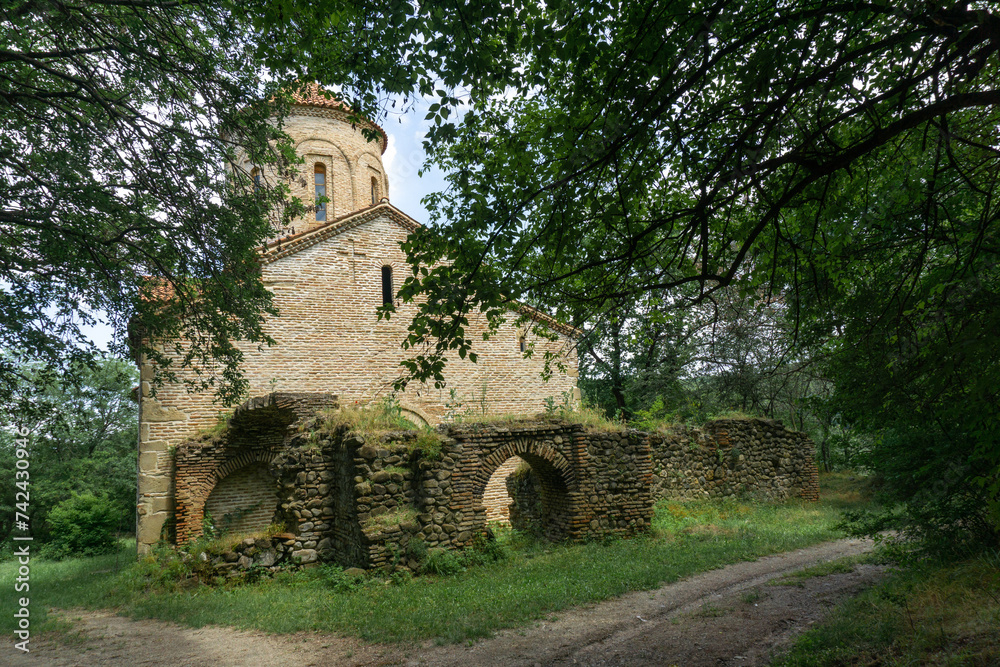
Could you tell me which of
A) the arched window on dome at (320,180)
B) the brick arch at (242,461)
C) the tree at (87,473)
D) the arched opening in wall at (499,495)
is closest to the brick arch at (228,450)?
the brick arch at (242,461)

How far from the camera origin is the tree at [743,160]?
3.33 m

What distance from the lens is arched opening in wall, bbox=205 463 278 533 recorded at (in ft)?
41.9

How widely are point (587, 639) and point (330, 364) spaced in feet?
32.4

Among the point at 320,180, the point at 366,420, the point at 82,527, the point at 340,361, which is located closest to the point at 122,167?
the point at 366,420

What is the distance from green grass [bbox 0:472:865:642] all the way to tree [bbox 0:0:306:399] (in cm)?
351

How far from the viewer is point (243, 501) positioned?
43.2 ft

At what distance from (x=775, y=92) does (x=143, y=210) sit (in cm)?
668

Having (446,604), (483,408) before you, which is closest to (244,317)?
(446,604)

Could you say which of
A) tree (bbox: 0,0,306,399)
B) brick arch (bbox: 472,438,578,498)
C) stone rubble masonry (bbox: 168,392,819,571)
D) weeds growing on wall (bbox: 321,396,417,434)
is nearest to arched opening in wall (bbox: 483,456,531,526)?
stone rubble masonry (bbox: 168,392,819,571)

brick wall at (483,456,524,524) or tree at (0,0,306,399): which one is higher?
tree at (0,0,306,399)

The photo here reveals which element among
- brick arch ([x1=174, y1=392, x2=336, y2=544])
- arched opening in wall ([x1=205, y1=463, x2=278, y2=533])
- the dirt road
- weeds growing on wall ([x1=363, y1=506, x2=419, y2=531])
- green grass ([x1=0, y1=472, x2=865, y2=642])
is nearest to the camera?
the dirt road

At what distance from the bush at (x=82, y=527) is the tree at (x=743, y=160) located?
64.4 feet

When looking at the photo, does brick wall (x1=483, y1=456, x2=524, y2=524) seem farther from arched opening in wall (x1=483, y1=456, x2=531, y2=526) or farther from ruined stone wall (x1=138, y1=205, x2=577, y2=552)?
ruined stone wall (x1=138, y1=205, x2=577, y2=552)

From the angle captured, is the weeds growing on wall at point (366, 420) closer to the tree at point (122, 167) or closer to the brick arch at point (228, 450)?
the brick arch at point (228, 450)
